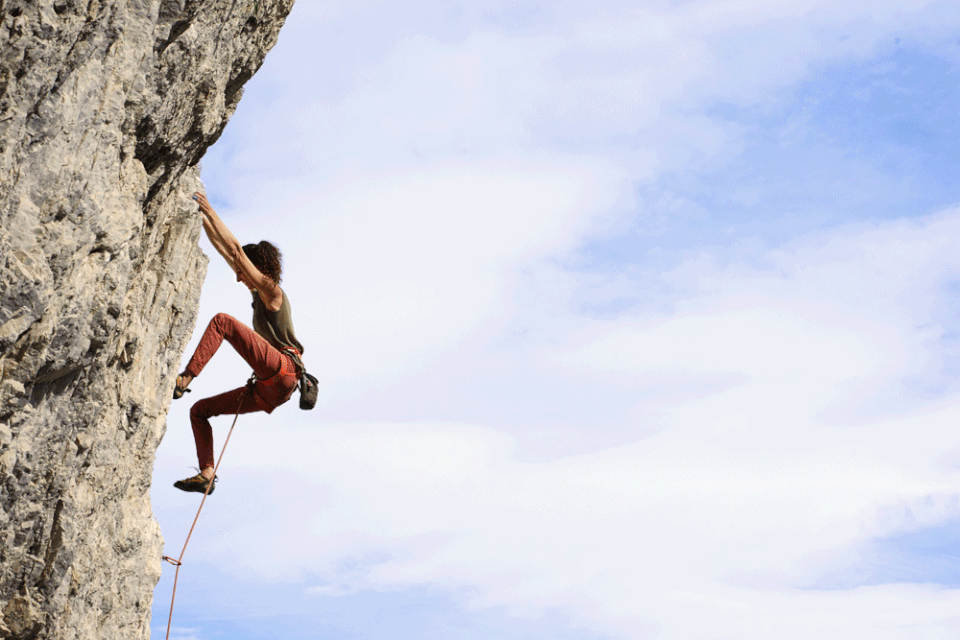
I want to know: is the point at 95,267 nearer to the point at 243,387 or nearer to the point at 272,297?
the point at 272,297

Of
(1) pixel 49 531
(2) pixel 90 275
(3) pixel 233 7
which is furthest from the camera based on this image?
(3) pixel 233 7

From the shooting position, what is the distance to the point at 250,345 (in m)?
9.34

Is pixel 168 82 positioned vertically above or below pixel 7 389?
above

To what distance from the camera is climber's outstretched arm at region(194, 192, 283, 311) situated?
9266 millimetres

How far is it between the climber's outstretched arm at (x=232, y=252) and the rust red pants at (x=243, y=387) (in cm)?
44

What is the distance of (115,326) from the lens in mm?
7031

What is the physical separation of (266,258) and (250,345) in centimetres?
92

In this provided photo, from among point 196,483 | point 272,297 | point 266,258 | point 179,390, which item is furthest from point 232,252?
point 196,483

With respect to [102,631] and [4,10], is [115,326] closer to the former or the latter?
[4,10]

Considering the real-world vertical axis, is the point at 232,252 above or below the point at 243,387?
above

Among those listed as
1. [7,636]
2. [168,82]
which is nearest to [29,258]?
[168,82]

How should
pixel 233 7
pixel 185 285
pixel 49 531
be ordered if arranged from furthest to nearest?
pixel 185 285 < pixel 233 7 < pixel 49 531

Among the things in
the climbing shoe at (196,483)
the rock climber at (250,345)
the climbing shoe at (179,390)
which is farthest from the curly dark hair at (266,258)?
the climbing shoe at (196,483)

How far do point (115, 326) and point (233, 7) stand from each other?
10.3 feet
